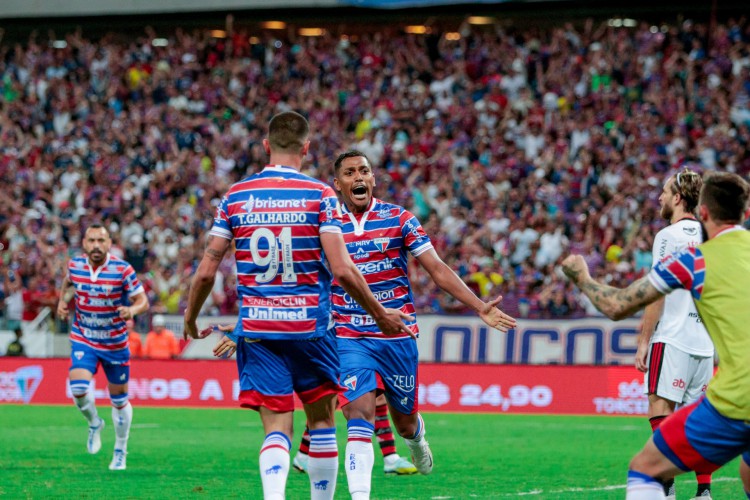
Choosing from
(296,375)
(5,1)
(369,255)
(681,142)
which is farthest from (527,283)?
(5,1)

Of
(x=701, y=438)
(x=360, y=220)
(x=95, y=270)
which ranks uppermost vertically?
(x=360, y=220)

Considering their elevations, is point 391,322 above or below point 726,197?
below

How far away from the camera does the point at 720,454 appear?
20.2ft

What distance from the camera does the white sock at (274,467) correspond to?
23.3 ft

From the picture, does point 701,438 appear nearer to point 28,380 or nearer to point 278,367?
point 278,367

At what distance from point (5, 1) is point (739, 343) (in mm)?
32906

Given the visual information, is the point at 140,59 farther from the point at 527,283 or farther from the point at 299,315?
the point at 299,315

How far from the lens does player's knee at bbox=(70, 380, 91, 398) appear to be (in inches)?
Answer: 549

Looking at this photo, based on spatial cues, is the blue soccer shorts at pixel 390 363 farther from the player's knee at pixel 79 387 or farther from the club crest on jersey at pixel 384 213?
the player's knee at pixel 79 387

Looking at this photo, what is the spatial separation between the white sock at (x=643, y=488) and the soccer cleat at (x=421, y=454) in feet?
13.1

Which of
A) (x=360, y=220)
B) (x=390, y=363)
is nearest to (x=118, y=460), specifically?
(x=390, y=363)

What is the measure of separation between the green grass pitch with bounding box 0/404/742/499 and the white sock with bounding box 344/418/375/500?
2.12 m

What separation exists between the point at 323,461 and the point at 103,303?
7259 mm

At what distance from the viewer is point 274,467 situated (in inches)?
281
